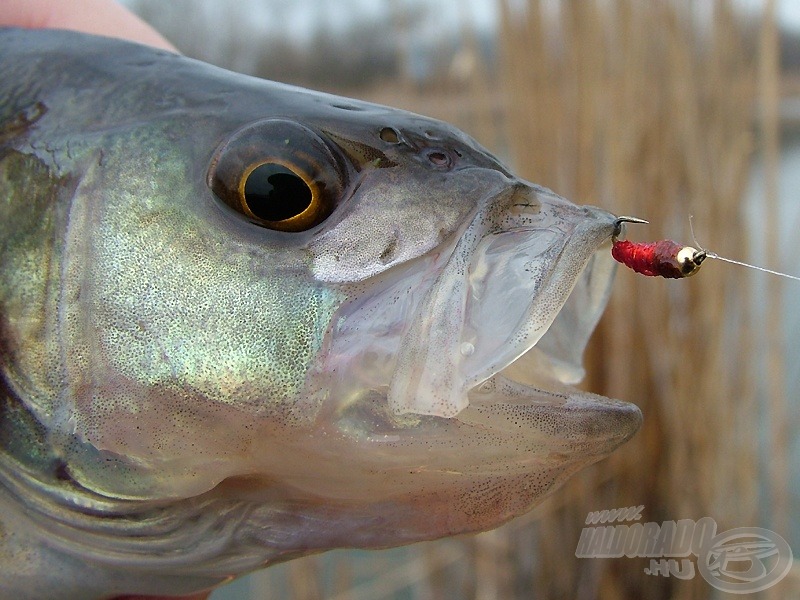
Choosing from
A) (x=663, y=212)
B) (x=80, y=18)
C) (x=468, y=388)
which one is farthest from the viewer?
(x=663, y=212)

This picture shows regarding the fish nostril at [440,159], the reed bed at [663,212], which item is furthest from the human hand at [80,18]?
the reed bed at [663,212]

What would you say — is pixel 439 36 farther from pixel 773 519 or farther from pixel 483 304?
pixel 483 304

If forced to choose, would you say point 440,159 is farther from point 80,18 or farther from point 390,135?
point 80,18

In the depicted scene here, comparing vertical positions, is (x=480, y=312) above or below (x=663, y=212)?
below

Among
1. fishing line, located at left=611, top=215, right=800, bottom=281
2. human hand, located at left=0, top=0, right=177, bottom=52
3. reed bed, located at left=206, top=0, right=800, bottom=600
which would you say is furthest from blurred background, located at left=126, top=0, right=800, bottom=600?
fishing line, located at left=611, top=215, right=800, bottom=281

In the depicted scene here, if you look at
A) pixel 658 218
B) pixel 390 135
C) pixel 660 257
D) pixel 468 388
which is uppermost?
pixel 658 218

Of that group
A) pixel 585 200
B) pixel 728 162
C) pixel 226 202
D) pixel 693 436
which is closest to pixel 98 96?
pixel 226 202

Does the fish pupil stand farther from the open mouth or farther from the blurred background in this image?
the blurred background

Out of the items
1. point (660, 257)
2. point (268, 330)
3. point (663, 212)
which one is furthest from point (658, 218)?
point (268, 330)
